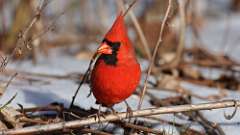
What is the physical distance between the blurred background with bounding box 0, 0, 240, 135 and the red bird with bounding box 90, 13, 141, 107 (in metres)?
0.26

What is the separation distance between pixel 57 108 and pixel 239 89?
4.59 ft

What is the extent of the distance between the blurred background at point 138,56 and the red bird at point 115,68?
257mm

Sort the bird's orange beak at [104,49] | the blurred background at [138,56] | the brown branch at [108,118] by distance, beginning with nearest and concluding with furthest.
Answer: the brown branch at [108,118], the bird's orange beak at [104,49], the blurred background at [138,56]

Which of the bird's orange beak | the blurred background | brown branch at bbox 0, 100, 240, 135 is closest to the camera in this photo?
brown branch at bbox 0, 100, 240, 135

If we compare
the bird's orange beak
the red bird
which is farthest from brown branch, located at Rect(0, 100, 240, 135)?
the bird's orange beak

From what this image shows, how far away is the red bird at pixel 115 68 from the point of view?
222 cm

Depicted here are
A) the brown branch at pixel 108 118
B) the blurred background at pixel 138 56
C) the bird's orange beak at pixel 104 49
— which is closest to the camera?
the brown branch at pixel 108 118

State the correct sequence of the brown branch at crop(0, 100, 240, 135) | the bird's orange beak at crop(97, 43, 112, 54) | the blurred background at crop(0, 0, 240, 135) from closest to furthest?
the brown branch at crop(0, 100, 240, 135)
the bird's orange beak at crop(97, 43, 112, 54)
the blurred background at crop(0, 0, 240, 135)

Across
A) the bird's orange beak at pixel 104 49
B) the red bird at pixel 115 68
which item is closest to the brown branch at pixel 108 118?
the red bird at pixel 115 68

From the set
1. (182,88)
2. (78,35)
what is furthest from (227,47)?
(182,88)

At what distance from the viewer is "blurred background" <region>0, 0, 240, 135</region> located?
9.24 ft

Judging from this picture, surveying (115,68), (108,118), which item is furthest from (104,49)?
(108,118)

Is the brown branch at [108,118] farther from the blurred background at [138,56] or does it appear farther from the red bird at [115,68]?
the blurred background at [138,56]

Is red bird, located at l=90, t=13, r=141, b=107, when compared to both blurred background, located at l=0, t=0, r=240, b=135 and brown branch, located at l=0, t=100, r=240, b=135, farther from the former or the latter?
blurred background, located at l=0, t=0, r=240, b=135
